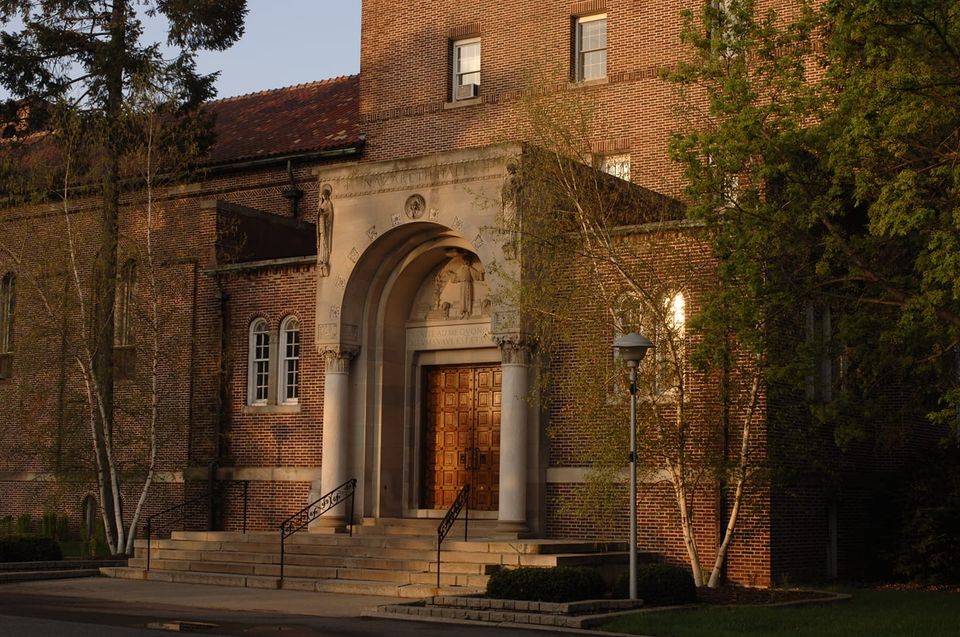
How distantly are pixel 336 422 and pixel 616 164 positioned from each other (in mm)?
8347

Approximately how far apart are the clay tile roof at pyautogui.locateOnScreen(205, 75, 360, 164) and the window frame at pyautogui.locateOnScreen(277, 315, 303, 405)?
595 centimetres

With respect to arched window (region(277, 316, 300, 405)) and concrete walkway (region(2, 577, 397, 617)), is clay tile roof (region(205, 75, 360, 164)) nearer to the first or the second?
arched window (region(277, 316, 300, 405))

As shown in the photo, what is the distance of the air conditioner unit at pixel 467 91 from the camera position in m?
32.2

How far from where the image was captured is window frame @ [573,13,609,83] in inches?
1215

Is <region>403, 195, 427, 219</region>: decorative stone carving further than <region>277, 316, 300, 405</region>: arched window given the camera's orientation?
No

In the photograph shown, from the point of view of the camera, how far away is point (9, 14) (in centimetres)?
3155

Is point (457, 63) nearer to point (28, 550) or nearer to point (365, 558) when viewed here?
point (365, 558)

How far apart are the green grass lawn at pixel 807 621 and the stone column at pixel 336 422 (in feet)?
32.2

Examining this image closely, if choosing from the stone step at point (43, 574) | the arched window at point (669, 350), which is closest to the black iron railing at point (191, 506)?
the stone step at point (43, 574)

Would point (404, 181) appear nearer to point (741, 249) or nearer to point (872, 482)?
point (741, 249)

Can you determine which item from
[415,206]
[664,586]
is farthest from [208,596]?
[415,206]

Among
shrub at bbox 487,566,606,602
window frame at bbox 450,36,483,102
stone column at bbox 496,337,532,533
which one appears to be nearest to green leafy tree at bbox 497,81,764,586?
stone column at bbox 496,337,532,533

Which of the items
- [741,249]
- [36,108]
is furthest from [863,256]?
[36,108]

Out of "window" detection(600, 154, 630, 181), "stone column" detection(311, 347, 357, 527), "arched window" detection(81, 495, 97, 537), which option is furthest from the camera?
"arched window" detection(81, 495, 97, 537)
